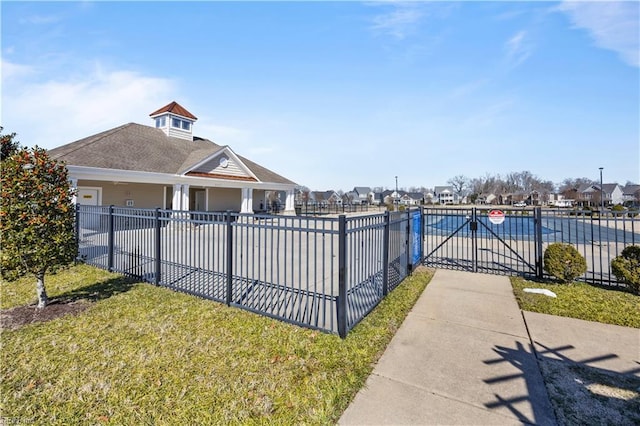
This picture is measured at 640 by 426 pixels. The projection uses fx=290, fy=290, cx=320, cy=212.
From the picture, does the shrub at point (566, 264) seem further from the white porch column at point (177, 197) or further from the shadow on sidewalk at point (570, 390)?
the white porch column at point (177, 197)

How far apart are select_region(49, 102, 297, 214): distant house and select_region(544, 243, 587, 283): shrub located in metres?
18.0

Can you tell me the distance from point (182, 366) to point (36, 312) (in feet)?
11.6

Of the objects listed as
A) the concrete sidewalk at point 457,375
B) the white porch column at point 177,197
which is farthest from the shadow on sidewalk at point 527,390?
the white porch column at point 177,197

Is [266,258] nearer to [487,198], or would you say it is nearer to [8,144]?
[8,144]

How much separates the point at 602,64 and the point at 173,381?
14.0 m

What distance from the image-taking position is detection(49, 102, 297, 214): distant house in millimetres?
15398

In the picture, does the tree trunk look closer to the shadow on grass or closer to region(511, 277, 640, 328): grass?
the shadow on grass

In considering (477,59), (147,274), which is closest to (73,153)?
(147,274)

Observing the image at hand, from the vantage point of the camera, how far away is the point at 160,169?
17.7 metres

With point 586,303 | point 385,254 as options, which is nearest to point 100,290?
point 385,254

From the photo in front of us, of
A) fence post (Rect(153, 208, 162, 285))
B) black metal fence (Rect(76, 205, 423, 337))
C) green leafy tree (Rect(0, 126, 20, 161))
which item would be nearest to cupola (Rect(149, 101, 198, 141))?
green leafy tree (Rect(0, 126, 20, 161))

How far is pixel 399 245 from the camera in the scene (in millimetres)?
6680

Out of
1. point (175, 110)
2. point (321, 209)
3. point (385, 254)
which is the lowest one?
point (385, 254)

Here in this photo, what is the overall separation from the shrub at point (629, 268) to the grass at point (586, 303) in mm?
245
